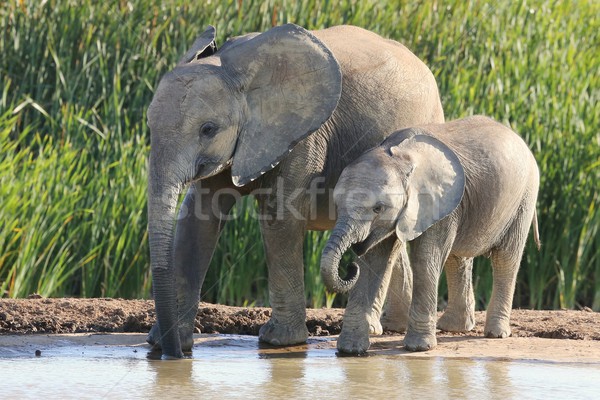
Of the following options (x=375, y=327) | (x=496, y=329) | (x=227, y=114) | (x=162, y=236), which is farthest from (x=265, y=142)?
(x=496, y=329)

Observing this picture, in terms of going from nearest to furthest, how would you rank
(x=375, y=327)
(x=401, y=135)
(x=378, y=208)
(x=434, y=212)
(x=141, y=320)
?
1. (x=378, y=208)
2. (x=434, y=212)
3. (x=401, y=135)
4. (x=375, y=327)
5. (x=141, y=320)

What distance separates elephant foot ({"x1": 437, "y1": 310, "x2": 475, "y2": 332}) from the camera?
7445mm

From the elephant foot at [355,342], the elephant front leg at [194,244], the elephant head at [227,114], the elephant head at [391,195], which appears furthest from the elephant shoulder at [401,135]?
the elephant foot at [355,342]

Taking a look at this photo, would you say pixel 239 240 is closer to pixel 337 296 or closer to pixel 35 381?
pixel 337 296

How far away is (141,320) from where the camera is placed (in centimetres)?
738

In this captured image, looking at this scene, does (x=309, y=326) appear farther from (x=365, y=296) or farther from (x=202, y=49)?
(x=202, y=49)

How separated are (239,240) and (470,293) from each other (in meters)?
2.15

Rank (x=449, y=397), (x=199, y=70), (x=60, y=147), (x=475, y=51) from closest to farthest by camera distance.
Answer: (x=449, y=397)
(x=199, y=70)
(x=60, y=147)
(x=475, y=51)

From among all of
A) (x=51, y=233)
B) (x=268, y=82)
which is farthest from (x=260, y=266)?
(x=268, y=82)

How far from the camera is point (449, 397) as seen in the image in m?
5.39

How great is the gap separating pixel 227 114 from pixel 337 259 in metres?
0.91

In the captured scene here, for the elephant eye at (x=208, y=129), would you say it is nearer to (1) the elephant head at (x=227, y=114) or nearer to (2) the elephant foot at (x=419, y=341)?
(1) the elephant head at (x=227, y=114)

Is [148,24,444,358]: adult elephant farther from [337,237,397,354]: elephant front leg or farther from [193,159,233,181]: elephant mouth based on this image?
[337,237,397,354]: elephant front leg

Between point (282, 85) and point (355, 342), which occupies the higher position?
point (282, 85)
